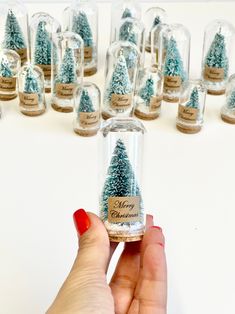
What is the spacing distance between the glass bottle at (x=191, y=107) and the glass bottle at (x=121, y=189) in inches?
18.7

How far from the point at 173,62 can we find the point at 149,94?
5.3 inches

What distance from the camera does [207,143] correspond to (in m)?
1.27

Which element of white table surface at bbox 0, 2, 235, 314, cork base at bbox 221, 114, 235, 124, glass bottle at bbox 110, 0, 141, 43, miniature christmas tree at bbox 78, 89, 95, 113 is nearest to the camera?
white table surface at bbox 0, 2, 235, 314

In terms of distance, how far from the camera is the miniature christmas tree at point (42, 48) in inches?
55.3

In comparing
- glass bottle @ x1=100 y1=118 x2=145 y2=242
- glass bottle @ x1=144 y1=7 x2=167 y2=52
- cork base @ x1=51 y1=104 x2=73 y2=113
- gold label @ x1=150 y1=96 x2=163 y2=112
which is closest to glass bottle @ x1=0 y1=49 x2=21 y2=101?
cork base @ x1=51 y1=104 x2=73 y2=113

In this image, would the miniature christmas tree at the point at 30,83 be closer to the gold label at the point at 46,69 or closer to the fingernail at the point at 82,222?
the gold label at the point at 46,69

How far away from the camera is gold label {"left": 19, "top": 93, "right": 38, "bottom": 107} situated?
4.28 feet

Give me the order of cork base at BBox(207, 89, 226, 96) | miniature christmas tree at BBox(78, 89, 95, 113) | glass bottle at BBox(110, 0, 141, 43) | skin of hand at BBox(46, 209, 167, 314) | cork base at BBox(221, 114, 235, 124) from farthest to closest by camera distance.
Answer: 1. glass bottle at BBox(110, 0, 141, 43)
2. cork base at BBox(207, 89, 226, 96)
3. cork base at BBox(221, 114, 235, 124)
4. miniature christmas tree at BBox(78, 89, 95, 113)
5. skin of hand at BBox(46, 209, 167, 314)

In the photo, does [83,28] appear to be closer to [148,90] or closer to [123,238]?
[148,90]

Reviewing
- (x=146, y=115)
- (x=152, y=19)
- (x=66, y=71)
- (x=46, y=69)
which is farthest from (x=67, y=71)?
(x=152, y=19)

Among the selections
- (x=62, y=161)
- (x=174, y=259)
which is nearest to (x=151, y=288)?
(x=174, y=259)

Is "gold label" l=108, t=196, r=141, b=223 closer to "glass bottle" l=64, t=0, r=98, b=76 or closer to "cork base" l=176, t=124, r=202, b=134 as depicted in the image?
"cork base" l=176, t=124, r=202, b=134

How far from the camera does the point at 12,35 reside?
1.46m

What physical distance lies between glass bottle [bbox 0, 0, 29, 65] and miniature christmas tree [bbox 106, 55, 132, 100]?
12.1 inches
